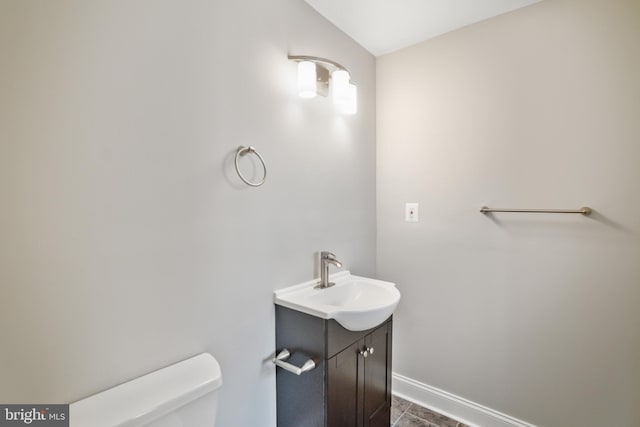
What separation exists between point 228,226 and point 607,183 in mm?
1784

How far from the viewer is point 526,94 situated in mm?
1560

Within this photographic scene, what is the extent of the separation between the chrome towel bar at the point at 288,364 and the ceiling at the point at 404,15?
1.78 metres

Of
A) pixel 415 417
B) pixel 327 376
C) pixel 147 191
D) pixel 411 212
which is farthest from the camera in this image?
pixel 411 212

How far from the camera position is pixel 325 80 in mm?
1598

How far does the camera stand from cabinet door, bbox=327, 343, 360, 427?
4.05 ft

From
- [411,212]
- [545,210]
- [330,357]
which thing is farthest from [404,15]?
[330,357]

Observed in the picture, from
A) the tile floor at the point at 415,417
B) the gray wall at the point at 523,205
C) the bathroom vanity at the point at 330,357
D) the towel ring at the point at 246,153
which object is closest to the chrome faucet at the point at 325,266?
the bathroom vanity at the point at 330,357

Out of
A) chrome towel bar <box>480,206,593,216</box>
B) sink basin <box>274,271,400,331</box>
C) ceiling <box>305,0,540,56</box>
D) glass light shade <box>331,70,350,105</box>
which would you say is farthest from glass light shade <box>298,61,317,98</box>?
chrome towel bar <box>480,206,593,216</box>

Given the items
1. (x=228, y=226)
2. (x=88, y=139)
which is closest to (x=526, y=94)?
(x=228, y=226)

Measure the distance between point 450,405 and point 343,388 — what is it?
0.99m

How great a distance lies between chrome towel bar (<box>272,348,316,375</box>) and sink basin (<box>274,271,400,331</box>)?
0.69ft

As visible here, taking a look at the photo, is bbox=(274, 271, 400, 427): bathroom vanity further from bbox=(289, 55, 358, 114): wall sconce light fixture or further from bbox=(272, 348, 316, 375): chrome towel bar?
bbox=(289, 55, 358, 114): wall sconce light fixture

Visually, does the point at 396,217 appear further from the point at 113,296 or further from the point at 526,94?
the point at 113,296

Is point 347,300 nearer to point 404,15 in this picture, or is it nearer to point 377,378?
point 377,378
